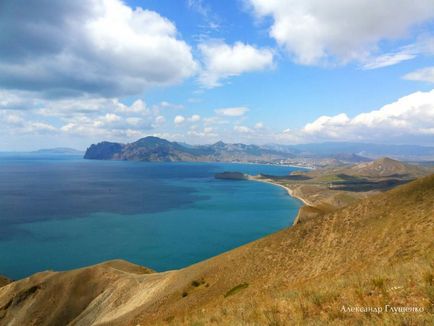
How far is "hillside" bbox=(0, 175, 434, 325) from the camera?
14.2 meters

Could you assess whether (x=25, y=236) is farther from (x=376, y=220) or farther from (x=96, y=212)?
(x=376, y=220)

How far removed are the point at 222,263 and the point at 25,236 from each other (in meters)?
130

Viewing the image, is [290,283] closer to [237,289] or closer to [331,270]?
[331,270]

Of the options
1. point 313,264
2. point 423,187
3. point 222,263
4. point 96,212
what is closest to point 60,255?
point 96,212

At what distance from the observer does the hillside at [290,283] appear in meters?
14.2

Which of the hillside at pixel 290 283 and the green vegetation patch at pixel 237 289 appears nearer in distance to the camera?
the hillside at pixel 290 283

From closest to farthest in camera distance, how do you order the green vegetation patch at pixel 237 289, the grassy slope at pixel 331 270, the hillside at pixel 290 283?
the grassy slope at pixel 331 270 < the hillside at pixel 290 283 < the green vegetation patch at pixel 237 289

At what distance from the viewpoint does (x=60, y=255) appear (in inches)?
4823

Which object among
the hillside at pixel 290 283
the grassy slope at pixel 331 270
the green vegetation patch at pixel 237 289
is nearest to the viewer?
the grassy slope at pixel 331 270

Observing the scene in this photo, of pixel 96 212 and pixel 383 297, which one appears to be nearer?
pixel 383 297

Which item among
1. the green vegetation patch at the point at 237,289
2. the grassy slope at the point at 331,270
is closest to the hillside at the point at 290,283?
the grassy slope at the point at 331,270

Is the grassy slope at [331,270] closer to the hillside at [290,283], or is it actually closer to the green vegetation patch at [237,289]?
the hillside at [290,283]

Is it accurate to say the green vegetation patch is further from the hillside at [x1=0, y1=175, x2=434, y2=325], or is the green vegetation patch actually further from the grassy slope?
the grassy slope

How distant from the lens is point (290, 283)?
106ft
